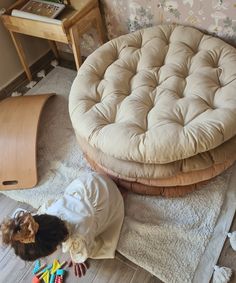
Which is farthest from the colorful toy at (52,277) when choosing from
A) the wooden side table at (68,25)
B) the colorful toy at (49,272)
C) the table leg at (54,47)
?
the table leg at (54,47)

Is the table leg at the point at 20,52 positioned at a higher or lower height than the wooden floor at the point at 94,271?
higher

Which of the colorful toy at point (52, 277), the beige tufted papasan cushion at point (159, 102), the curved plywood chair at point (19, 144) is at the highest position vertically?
the beige tufted papasan cushion at point (159, 102)

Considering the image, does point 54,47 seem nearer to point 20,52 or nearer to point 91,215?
point 20,52

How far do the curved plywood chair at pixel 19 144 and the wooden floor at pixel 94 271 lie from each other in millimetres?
340

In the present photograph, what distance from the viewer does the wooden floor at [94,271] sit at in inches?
48.7

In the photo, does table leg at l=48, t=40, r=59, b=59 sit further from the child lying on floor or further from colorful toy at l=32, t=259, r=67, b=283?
colorful toy at l=32, t=259, r=67, b=283

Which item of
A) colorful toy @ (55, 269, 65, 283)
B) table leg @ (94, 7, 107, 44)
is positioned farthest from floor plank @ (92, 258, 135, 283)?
table leg @ (94, 7, 107, 44)

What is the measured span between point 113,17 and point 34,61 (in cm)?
72

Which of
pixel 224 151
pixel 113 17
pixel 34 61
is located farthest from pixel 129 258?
pixel 34 61

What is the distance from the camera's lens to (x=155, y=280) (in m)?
1.21

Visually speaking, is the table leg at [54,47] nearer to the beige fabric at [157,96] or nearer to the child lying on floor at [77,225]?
the beige fabric at [157,96]

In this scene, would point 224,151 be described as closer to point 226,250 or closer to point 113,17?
point 226,250

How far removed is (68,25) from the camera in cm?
168

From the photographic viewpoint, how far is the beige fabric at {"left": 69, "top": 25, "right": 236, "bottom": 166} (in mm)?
1191
